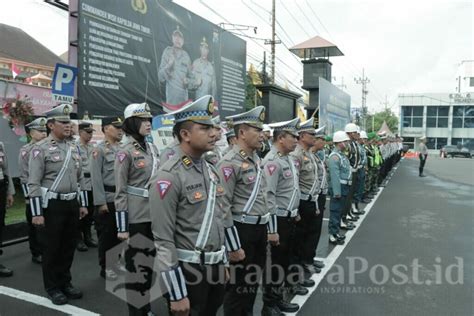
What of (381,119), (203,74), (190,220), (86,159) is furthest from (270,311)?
(381,119)

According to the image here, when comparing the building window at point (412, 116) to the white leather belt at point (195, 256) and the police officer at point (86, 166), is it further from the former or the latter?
the white leather belt at point (195, 256)

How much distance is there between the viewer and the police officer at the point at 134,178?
3.59 meters

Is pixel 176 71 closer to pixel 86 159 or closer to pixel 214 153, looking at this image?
pixel 86 159

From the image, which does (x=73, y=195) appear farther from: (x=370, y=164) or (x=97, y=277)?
(x=370, y=164)

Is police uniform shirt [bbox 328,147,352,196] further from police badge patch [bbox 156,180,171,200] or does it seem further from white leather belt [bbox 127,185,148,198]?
police badge patch [bbox 156,180,171,200]

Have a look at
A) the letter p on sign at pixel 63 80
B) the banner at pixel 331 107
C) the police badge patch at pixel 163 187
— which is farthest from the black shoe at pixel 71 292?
the banner at pixel 331 107

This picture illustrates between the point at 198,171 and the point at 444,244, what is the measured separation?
18.9 feet

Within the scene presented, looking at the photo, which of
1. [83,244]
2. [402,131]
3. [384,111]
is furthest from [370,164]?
[384,111]

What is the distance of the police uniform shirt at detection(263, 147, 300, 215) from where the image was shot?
3717 mm

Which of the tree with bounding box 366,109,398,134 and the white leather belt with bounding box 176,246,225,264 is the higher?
the tree with bounding box 366,109,398,134

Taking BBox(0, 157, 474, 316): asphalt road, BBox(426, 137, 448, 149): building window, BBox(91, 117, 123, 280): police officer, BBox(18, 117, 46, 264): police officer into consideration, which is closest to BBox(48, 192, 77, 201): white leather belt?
BBox(91, 117, 123, 280): police officer

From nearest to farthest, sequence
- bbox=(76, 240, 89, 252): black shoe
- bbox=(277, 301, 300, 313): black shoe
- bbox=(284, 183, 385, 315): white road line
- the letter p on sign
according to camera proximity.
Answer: bbox=(277, 301, 300, 313): black shoe < bbox=(284, 183, 385, 315): white road line < the letter p on sign < bbox=(76, 240, 89, 252): black shoe

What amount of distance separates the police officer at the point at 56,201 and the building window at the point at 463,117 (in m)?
54.4

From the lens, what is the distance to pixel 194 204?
7.15ft
